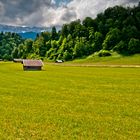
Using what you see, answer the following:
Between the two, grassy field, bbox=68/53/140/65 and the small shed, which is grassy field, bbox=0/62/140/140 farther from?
grassy field, bbox=68/53/140/65

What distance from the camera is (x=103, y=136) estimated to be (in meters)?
19.2

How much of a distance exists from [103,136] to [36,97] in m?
16.9

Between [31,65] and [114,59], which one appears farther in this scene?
[114,59]

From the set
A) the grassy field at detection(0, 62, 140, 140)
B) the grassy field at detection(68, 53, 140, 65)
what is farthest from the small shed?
the grassy field at detection(0, 62, 140, 140)

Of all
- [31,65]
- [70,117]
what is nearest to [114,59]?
[31,65]

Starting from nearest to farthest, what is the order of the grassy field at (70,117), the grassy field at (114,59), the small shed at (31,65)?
the grassy field at (70,117) → the small shed at (31,65) → the grassy field at (114,59)

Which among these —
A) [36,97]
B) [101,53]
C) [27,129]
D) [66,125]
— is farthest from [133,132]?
[101,53]

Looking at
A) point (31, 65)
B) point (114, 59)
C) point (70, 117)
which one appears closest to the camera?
point (70, 117)

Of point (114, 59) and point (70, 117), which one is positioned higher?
point (70, 117)

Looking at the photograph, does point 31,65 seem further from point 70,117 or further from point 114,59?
point 70,117

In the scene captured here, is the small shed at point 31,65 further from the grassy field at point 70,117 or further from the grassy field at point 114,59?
the grassy field at point 70,117

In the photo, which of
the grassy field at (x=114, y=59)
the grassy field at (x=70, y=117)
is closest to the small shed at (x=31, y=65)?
the grassy field at (x=114, y=59)

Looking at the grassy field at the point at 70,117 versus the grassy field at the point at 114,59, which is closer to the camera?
the grassy field at the point at 70,117

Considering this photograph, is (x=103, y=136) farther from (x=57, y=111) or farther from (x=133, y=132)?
(x=57, y=111)
